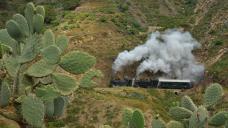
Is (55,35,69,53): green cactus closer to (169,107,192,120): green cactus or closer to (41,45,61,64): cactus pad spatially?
(41,45,61,64): cactus pad

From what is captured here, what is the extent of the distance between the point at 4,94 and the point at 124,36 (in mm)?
63875

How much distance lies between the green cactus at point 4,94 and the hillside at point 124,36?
21484 mm

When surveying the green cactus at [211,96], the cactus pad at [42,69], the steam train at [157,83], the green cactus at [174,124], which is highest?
the cactus pad at [42,69]

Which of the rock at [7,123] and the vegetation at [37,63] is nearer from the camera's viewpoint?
the vegetation at [37,63]

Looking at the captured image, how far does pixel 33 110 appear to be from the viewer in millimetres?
15078

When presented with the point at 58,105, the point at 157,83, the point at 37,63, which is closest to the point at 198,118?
the point at 58,105

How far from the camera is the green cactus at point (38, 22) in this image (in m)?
17.0

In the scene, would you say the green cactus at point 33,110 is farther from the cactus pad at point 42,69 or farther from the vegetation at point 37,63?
the cactus pad at point 42,69

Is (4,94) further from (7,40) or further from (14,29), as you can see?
(14,29)

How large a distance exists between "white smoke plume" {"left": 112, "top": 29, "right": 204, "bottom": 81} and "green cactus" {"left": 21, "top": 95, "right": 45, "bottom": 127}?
168 ft

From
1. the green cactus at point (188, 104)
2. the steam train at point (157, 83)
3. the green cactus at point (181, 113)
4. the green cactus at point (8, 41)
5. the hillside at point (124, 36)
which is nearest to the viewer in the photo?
the green cactus at point (181, 113)

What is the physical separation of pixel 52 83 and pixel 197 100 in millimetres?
40870

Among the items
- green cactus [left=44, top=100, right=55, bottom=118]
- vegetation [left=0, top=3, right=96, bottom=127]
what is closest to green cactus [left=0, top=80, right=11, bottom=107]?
vegetation [left=0, top=3, right=96, bottom=127]

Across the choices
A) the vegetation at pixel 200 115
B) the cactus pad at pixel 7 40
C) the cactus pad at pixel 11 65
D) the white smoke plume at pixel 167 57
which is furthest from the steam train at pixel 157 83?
the vegetation at pixel 200 115
